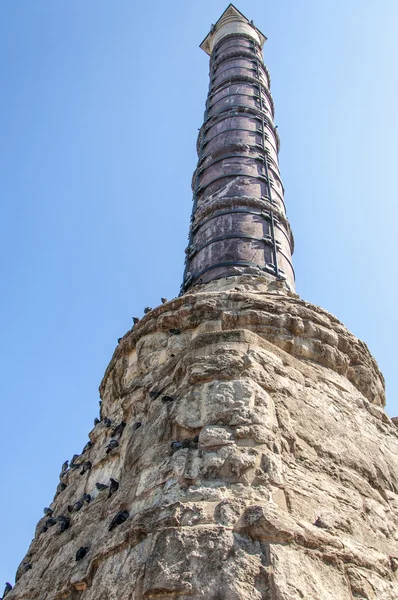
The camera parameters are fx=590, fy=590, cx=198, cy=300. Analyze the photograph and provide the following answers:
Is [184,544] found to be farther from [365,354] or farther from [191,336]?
[365,354]

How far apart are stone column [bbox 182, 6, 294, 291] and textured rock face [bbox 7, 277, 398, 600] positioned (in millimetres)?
1069

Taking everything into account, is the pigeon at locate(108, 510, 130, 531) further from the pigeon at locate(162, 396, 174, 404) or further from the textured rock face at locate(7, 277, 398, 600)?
the pigeon at locate(162, 396, 174, 404)

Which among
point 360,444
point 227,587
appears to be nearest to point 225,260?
point 360,444

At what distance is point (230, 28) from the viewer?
12.3 meters

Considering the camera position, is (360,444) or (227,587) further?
(360,444)

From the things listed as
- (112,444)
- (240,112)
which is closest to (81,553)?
(112,444)

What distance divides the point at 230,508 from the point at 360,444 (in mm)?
1377

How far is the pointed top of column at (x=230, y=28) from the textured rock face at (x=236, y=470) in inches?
352

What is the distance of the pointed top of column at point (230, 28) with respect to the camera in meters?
12.2

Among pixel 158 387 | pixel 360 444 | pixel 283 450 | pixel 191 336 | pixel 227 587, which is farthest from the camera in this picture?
pixel 191 336

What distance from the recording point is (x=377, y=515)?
3139 mm

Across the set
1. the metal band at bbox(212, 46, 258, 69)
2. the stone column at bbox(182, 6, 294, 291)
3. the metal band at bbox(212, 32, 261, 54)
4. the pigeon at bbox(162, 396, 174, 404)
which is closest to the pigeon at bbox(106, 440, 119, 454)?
the pigeon at bbox(162, 396, 174, 404)

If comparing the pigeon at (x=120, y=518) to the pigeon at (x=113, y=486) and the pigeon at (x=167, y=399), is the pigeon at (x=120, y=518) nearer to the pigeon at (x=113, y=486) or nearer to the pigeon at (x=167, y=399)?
the pigeon at (x=113, y=486)

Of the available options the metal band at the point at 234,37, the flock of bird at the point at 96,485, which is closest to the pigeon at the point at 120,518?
the flock of bird at the point at 96,485
